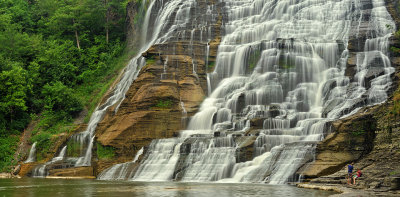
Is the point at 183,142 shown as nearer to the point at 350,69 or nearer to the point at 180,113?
the point at 180,113

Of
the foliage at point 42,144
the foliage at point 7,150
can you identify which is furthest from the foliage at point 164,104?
the foliage at point 7,150

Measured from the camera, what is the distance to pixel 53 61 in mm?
64438

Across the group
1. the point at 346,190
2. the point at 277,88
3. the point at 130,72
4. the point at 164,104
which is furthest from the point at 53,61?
the point at 346,190

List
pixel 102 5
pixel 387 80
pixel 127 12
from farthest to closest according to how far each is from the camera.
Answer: pixel 102 5, pixel 127 12, pixel 387 80

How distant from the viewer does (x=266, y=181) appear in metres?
30.0

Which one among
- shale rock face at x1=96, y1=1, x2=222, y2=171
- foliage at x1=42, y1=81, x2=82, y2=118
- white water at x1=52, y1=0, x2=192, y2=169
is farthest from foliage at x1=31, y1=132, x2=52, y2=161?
foliage at x1=42, y1=81, x2=82, y2=118

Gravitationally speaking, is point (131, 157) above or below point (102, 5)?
below

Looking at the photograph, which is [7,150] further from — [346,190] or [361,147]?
[346,190]

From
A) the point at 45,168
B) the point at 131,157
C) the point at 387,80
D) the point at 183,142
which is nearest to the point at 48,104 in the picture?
the point at 45,168

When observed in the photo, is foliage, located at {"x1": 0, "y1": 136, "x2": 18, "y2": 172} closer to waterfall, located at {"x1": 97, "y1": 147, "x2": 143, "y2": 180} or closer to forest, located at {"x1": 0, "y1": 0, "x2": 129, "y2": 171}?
forest, located at {"x1": 0, "y1": 0, "x2": 129, "y2": 171}

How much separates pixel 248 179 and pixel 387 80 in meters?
17.0

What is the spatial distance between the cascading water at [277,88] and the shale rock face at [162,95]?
4.72 feet

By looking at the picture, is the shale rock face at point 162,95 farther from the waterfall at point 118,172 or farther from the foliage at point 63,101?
the foliage at point 63,101

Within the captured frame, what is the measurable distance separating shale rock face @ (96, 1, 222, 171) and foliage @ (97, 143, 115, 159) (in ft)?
1.41
